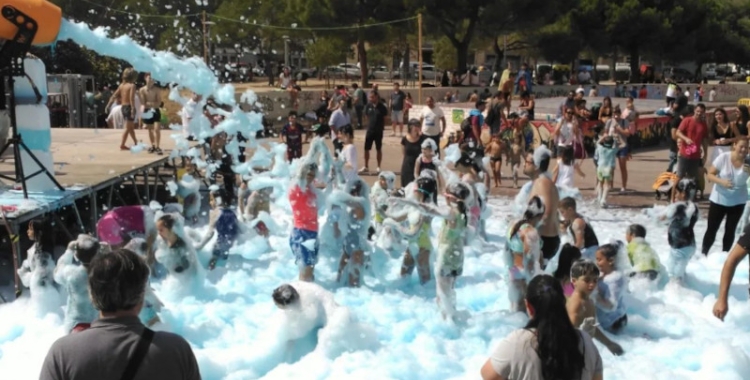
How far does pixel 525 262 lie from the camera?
7016 millimetres

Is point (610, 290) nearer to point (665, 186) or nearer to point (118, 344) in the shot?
point (118, 344)

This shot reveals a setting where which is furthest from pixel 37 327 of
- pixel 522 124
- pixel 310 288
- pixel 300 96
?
pixel 300 96

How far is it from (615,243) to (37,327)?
17.1ft

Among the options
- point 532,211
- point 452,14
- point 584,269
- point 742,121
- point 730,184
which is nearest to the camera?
point 584,269

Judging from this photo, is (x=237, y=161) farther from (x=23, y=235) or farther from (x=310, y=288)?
(x=310, y=288)

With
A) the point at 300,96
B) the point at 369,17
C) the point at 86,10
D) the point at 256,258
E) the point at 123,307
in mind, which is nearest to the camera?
the point at 123,307

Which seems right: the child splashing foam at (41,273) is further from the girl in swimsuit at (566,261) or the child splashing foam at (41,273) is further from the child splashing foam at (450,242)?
the girl in swimsuit at (566,261)

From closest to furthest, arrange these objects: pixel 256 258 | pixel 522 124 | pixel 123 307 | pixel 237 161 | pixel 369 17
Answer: pixel 123 307, pixel 256 258, pixel 237 161, pixel 522 124, pixel 369 17

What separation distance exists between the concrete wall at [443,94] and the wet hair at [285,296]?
19734 millimetres

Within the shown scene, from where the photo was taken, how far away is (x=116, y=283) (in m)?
3.11

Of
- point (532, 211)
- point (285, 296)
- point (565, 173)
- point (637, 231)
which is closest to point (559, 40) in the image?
point (565, 173)

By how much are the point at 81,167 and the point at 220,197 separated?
2403 millimetres

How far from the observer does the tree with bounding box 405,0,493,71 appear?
3588 centimetres

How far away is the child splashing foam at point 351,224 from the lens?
8.18 metres
